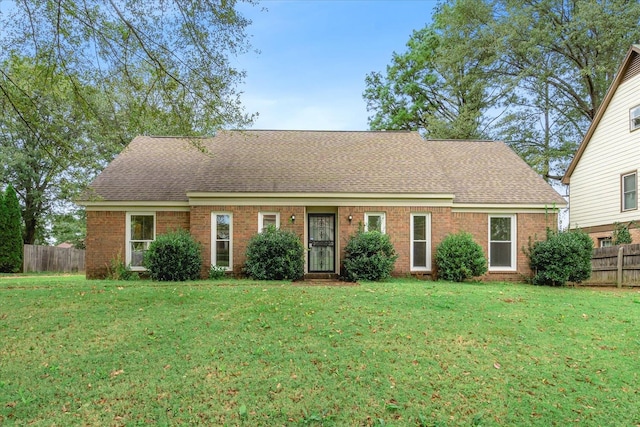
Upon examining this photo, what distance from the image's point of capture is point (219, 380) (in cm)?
508

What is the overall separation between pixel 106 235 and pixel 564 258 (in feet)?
47.7

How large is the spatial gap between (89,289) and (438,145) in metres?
14.1

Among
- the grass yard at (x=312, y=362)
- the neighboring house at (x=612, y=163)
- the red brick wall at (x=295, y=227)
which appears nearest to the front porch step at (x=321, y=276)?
the red brick wall at (x=295, y=227)

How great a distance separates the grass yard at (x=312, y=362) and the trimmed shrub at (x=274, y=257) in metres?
3.88

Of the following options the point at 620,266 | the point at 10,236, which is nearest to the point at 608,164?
the point at 620,266

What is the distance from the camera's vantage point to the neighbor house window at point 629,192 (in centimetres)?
1619

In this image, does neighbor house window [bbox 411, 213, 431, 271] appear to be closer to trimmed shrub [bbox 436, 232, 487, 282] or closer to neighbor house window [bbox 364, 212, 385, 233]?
trimmed shrub [bbox 436, 232, 487, 282]

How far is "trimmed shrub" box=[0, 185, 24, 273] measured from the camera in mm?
20828

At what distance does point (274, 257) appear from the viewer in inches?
491

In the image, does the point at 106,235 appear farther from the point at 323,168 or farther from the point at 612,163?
the point at 612,163

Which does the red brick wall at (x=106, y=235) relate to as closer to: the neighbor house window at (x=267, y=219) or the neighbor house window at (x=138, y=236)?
the neighbor house window at (x=138, y=236)

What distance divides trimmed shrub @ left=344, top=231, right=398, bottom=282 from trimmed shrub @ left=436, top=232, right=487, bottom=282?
65.2 inches

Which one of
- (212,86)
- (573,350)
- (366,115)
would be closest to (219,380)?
(573,350)

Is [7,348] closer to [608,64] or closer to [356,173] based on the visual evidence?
[356,173]
